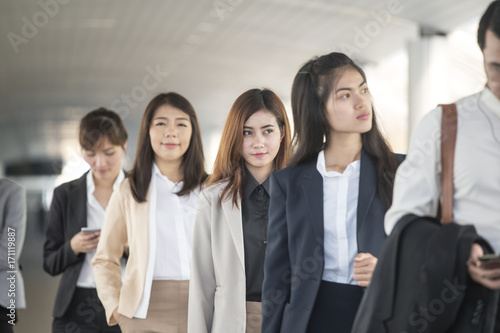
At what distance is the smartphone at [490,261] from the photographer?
1736 mm

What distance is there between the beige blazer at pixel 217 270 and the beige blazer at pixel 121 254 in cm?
50

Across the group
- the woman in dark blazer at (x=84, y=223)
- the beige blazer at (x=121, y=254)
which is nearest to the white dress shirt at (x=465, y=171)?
the beige blazer at (x=121, y=254)

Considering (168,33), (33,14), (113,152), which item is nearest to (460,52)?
(168,33)

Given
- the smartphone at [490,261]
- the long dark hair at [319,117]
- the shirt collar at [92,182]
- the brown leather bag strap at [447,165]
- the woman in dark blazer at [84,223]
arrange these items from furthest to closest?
the shirt collar at [92,182]
the woman in dark blazer at [84,223]
the long dark hair at [319,117]
the brown leather bag strap at [447,165]
the smartphone at [490,261]

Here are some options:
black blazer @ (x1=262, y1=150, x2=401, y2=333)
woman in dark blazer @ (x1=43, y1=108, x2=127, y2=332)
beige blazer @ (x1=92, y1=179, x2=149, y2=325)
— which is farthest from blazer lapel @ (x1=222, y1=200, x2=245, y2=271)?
woman in dark blazer @ (x1=43, y1=108, x2=127, y2=332)

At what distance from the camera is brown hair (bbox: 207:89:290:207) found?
3.31m

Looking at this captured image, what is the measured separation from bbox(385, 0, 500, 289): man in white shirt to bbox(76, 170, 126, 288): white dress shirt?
278 cm

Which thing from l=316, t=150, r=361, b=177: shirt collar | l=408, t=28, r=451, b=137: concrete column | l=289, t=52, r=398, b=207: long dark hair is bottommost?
l=316, t=150, r=361, b=177: shirt collar

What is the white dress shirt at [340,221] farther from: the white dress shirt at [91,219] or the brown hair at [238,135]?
the white dress shirt at [91,219]

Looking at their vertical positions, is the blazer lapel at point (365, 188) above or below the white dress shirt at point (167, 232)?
above

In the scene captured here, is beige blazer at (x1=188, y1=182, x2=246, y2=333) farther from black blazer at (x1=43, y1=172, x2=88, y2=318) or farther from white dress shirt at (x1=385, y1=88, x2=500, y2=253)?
black blazer at (x1=43, y1=172, x2=88, y2=318)

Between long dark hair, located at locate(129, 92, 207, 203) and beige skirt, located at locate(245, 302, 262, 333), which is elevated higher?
long dark hair, located at locate(129, 92, 207, 203)

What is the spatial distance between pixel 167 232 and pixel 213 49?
15.4 m

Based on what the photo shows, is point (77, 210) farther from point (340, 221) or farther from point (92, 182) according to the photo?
point (340, 221)
